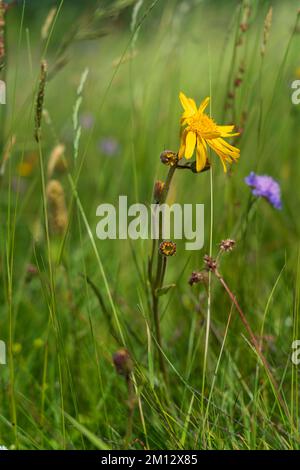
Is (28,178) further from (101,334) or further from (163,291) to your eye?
(163,291)

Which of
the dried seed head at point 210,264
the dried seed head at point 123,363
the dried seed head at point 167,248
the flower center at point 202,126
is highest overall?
the flower center at point 202,126

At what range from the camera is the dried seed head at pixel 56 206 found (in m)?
1.53

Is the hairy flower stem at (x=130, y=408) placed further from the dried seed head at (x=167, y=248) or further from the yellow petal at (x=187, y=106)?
the yellow petal at (x=187, y=106)

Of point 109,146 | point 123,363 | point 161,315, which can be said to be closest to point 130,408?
point 123,363

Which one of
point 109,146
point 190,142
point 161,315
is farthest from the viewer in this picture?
point 109,146

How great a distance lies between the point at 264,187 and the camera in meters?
1.19

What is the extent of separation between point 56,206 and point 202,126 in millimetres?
736

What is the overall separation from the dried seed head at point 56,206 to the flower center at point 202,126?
0.67 metres

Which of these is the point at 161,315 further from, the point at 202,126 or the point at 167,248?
the point at 202,126

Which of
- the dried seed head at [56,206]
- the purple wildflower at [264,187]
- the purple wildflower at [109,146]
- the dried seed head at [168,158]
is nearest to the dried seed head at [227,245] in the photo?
the dried seed head at [168,158]

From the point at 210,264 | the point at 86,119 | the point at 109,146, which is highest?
the point at 86,119

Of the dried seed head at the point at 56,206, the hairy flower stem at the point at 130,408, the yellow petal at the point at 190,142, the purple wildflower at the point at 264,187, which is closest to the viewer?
the hairy flower stem at the point at 130,408

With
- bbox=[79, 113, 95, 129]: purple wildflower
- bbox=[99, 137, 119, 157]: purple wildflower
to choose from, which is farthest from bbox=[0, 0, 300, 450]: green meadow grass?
bbox=[79, 113, 95, 129]: purple wildflower
